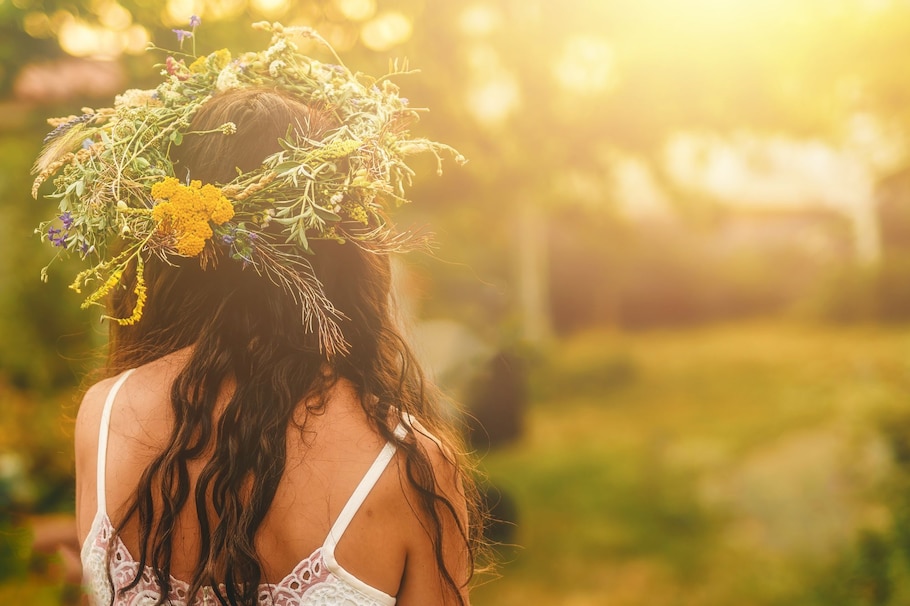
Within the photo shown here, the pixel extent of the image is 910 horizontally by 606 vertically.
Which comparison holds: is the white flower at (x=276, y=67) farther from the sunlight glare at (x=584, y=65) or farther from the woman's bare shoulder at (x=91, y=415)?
the sunlight glare at (x=584, y=65)

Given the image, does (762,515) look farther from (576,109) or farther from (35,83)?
(35,83)

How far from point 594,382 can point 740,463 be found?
3.53 metres

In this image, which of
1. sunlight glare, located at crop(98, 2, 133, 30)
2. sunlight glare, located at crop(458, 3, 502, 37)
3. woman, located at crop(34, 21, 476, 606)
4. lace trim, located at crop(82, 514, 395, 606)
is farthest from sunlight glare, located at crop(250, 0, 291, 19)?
lace trim, located at crop(82, 514, 395, 606)

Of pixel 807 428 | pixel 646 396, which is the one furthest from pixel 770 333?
pixel 807 428

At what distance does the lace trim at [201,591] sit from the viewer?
1438 mm

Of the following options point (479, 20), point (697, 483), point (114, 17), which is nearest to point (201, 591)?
point (114, 17)

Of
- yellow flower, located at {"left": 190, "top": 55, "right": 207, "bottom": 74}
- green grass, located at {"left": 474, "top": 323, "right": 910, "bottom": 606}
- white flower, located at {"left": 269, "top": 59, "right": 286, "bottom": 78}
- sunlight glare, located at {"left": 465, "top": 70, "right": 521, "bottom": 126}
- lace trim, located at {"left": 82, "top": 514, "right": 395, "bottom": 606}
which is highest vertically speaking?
sunlight glare, located at {"left": 465, "top": 70, "right": 521, "bottom": 126}

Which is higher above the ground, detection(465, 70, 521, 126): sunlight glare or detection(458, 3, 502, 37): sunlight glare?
detection(458, 3, 502, 37): sunlight glare

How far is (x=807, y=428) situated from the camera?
345 inches

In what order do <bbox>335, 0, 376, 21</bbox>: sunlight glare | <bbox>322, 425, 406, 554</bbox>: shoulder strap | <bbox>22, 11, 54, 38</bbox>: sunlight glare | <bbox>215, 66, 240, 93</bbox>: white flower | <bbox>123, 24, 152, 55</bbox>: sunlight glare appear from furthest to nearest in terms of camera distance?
<bbox>335, 0, 376, 21</bbox>: sunlight glare, <bbox>123, 24, 152, 55</bbox>: sunlight glare, <bbox>22, 11, 54, 38</bbox>: sunlight glare, <bbox>215, 66, 240, 93</bbox>: white flower, <bbox>322, 425, 406, 554</bbox>: shoulder strap

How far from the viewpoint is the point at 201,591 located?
4.84 feet

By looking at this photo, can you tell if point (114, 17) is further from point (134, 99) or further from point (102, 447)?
point (102, 447)

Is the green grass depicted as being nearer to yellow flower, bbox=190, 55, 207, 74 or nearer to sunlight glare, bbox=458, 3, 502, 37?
sunlight glare, bbox=458, 3, 502, 37

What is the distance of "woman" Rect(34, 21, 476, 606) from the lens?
1444mm
